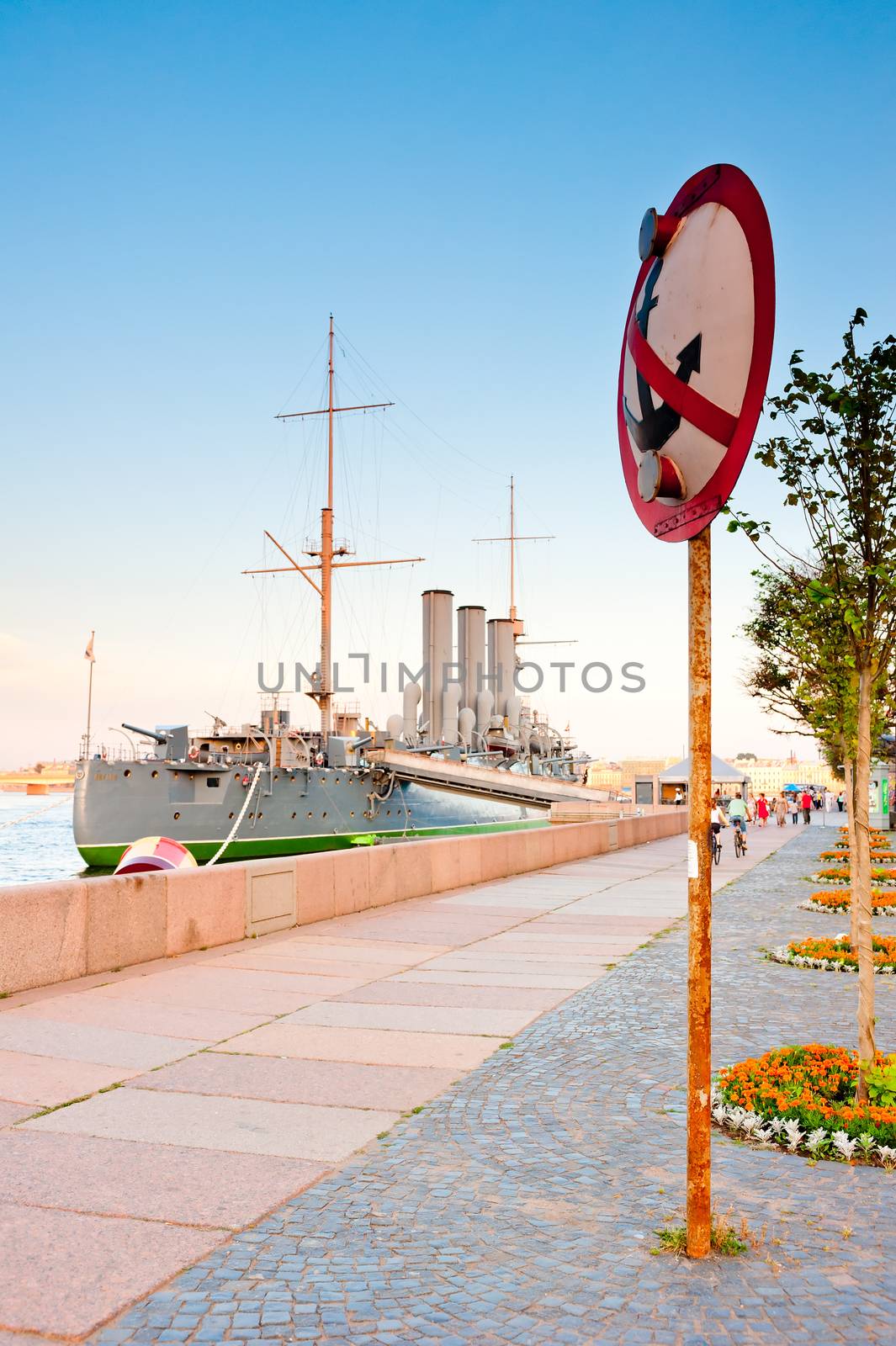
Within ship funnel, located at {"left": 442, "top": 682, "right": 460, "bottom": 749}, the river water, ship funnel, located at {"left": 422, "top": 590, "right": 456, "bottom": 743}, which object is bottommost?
the river water

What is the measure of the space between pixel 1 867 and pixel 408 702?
1159 inches

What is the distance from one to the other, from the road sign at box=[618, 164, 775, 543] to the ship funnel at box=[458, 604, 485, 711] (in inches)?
3043

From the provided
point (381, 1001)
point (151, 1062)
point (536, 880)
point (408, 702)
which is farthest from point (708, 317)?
point (408, 702)

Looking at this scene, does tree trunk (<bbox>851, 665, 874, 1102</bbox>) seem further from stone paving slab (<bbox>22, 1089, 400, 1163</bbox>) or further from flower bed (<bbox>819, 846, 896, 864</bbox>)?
flower bed (<bbox>819, 846, 896, 864</bbox>)

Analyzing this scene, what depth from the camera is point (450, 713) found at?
7512 centimetres

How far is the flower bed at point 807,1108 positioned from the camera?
16.6 feet

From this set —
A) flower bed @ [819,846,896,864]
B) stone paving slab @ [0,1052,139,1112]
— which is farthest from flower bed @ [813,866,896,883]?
stone paving slab @ [0,1052,139,1112]

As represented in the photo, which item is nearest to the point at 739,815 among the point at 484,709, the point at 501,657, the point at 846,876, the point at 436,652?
the point at 846,876

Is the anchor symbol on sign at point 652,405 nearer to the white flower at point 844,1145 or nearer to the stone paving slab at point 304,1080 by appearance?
the white flower at point 844,1145

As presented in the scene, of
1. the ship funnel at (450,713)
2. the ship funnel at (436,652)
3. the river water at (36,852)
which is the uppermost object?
the ship funnel at (436,652)

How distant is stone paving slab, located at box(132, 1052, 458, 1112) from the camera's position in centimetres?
603

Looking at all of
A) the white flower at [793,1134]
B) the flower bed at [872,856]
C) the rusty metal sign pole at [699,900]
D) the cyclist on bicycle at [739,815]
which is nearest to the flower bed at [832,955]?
the white flower at [793,1134]

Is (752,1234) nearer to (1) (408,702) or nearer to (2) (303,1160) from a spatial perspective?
(2) (303,1160)

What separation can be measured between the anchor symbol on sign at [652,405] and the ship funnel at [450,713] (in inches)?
2675
